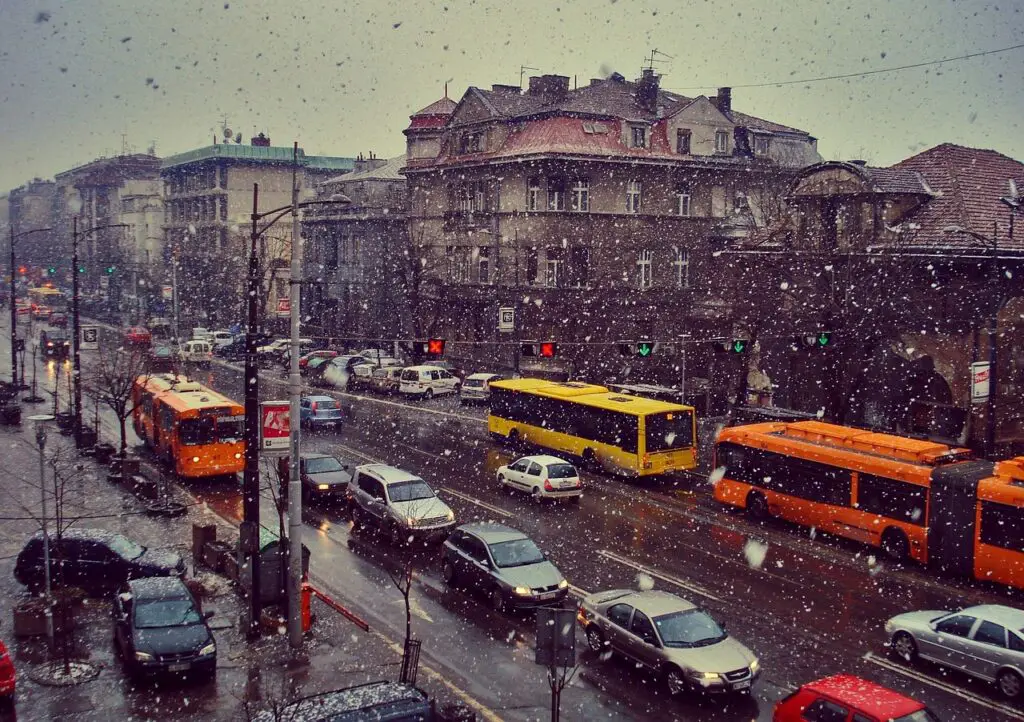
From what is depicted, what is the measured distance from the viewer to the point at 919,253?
3278 centimetres

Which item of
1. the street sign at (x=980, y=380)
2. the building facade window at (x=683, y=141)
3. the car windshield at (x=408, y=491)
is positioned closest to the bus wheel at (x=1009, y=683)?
the street sign at (x=980, y=380)

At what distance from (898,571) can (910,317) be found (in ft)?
48.1

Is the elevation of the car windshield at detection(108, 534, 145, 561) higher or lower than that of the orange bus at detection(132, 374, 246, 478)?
lower

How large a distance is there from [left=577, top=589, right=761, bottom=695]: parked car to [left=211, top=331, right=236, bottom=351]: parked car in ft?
175

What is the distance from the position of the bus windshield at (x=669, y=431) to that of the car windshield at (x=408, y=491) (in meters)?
7.90

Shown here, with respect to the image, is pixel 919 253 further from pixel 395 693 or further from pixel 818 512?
pixel 395 693

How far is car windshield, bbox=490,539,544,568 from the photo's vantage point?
1912 cm

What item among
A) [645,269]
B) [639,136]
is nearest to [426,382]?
[645,269]

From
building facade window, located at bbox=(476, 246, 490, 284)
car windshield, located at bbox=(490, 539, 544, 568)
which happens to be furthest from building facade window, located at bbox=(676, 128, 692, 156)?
car windshield, located at bbox=(490, 539, 544, 568)

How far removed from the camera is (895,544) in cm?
2217

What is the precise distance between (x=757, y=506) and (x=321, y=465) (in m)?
12.5

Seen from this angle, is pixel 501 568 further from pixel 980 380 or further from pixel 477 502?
pixel 980 380

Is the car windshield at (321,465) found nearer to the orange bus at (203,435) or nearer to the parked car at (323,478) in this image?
the parked car at (323,478)

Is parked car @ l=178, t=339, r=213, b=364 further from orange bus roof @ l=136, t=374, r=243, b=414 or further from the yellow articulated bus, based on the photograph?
the yellow articulated bus
